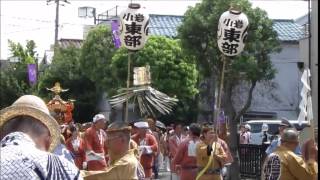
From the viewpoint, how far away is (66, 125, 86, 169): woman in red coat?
1233 centimetres

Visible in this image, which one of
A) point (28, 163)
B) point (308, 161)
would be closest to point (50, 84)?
point (308, 161)

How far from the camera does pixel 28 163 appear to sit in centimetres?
304

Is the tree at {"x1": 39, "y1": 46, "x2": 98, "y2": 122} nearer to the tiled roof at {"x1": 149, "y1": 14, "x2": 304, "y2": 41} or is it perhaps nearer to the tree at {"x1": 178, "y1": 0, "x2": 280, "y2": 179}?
the tiled roof at {"x1": 149, "y1": 14, "x2": 304, "y2": 41}

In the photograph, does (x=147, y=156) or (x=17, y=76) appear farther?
(x=17, y=76)

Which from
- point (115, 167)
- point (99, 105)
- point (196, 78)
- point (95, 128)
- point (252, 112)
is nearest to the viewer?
point (115, 167)

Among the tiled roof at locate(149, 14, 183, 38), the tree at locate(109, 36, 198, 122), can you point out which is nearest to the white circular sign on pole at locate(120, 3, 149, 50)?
the tree at locate(109, 36, 198, 122)

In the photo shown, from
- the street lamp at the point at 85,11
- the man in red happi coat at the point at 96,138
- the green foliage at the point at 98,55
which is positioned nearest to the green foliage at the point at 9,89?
the street lamp at the point at 85,11

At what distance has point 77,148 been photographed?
41.7 ft

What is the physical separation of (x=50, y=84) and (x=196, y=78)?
13.0m

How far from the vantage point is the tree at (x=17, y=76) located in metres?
46.8

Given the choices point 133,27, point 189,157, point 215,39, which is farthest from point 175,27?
point 189,157

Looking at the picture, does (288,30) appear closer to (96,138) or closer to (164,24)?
(164,24)

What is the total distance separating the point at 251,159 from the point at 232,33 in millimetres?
4802

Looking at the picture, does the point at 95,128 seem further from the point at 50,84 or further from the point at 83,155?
the point at 50,84
